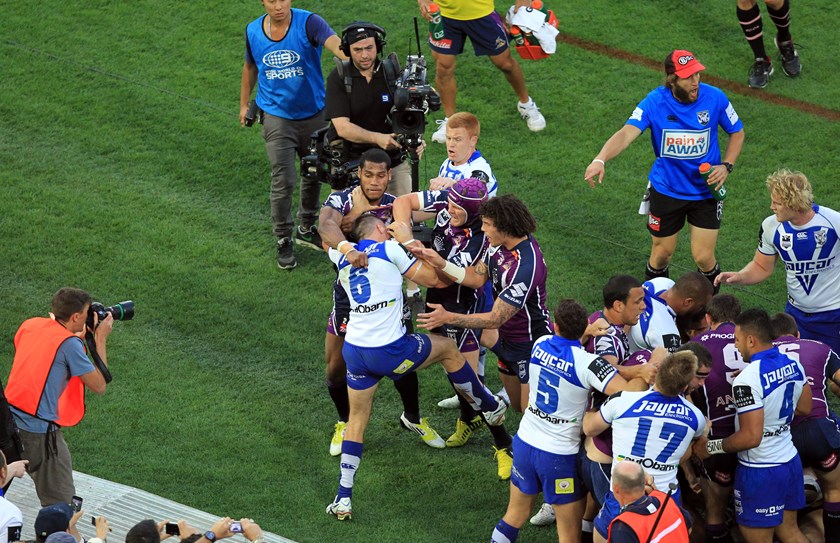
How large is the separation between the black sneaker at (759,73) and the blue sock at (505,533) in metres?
6.57

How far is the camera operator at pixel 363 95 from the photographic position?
27.0 ft

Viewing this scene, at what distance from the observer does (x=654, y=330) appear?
20.6 feet

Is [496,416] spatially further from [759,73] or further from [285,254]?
[759,73]

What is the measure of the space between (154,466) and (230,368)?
3.97 feet

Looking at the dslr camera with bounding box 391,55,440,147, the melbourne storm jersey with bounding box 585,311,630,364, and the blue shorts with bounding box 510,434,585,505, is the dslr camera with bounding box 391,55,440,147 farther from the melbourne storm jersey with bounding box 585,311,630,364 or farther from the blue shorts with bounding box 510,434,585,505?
the blue shorts with bounding box 510,434,585,505

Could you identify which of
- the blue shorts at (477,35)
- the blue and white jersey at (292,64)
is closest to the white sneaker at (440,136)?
the blue shorts at (477,35)

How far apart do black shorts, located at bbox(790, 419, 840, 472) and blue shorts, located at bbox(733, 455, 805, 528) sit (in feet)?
0.59

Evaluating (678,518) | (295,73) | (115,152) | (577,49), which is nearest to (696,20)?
(577,49)

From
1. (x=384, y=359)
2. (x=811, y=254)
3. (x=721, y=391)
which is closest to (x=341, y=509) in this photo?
(x=384, y=359)

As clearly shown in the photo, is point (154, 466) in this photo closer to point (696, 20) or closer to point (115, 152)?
point (115, 152)

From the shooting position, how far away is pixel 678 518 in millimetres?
5047

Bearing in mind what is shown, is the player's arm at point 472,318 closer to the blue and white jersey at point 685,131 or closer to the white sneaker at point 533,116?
the blue and white jersey at point 685,131

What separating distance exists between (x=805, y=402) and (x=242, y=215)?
556 centimetres

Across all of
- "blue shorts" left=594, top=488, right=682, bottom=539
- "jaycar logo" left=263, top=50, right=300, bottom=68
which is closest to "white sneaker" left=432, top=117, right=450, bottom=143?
"jaycar logo" left=263, top=50, right=300, bottom=68
